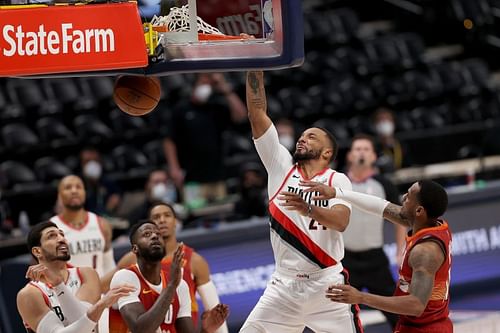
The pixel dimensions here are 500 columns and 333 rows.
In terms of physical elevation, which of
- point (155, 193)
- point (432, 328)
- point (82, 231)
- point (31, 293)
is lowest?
point (432, 328)

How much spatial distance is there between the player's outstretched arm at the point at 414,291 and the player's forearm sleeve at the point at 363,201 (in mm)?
912

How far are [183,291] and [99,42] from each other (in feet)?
6.43

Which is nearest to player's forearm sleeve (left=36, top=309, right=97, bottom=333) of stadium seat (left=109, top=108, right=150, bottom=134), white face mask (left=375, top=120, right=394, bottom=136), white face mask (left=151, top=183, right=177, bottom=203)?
white face mask (left=151, top=183, right=177, bottom=203)

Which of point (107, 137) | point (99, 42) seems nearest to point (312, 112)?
point (107, 137)

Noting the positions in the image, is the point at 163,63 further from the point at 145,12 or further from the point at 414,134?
the point at 414,134

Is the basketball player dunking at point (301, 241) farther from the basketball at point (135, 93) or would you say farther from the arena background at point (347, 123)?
the arena background at point (347, 123)

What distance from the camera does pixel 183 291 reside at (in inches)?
309

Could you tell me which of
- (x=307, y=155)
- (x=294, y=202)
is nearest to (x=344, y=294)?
(x=294, y=202)

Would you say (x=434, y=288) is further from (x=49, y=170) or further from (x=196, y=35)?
(x=49, y=170)

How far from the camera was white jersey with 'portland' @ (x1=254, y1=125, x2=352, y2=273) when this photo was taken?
8.33 meters

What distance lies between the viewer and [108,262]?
10078 millimetres

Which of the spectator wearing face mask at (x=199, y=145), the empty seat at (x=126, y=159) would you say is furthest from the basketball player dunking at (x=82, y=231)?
the empty seat at (x=126, y=159)

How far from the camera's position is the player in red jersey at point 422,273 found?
7070 mm

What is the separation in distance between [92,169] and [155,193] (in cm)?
86
